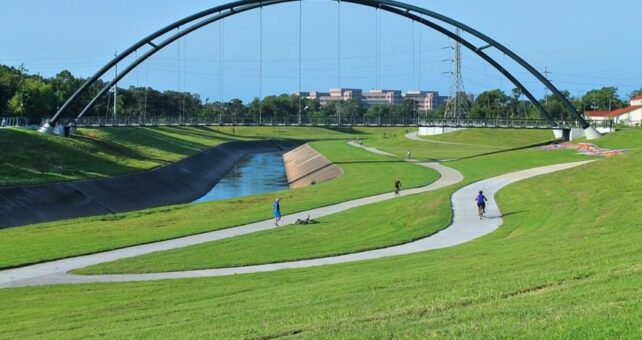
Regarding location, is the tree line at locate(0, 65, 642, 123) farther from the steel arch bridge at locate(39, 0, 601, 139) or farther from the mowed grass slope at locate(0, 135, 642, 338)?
the mowed grass slope at locate(0, 135, 642, 338)

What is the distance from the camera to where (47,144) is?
7056 centimetres

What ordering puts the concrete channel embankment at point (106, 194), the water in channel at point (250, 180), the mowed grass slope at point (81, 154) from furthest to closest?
the water in channel at point (250, 180) → the mowed grass slope at point (81, 154) → the concrete channel embankment at point (106, 194)

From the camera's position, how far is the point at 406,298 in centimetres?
1369

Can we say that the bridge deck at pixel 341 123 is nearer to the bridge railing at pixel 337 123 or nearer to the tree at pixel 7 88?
the bridge railing at pixel 337 123

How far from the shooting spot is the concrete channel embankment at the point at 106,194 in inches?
1726

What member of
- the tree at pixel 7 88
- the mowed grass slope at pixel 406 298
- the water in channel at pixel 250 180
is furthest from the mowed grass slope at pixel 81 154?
the mowed grass slope at pixel 406 298

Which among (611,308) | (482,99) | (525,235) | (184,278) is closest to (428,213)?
(525,235)

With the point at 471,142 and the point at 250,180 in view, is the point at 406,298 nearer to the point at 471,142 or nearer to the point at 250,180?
the point at 250,180

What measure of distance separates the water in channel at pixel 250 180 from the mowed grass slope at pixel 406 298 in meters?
41.2

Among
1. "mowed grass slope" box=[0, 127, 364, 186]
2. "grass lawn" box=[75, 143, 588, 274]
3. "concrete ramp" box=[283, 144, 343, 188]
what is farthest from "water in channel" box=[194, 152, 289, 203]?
"grass lawn" box=[75, 143, 588, 274]

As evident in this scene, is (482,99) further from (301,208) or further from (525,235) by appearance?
(525,235)

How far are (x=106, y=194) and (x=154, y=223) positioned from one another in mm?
19838

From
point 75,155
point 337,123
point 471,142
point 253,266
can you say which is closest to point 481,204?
point 253,266

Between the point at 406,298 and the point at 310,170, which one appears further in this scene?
the point at 310,170
